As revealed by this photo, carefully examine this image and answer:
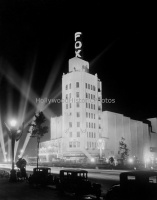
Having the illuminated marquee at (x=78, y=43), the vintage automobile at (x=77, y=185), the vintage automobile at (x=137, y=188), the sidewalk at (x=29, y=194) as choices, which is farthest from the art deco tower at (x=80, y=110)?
the vintage automobile at (x=137, y=188)

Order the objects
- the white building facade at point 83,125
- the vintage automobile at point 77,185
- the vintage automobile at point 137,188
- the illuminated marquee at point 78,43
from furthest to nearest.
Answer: the illuminated marquee at point 78,43 → the white building facade at point 83,125 → the vintage automobile at point 77,185 → the vintage automobile at point 137,188

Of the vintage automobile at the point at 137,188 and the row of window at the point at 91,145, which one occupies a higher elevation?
the row of window at the point at 91,145

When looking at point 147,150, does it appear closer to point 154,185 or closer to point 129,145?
point 129,145

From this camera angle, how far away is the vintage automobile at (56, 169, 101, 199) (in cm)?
1444

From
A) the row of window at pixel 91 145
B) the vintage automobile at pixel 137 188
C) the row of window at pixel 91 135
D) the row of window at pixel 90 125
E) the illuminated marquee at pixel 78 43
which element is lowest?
the vintage automobile at pixel 137 188

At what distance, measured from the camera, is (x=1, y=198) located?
13.9 metres

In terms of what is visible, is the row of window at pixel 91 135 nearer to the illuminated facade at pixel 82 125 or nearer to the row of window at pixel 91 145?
the illuminated facade at pixel 82 125

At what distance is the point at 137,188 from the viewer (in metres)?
10.7

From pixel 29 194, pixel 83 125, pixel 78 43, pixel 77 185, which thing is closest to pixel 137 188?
pixel 77 185

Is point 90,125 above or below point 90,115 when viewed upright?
below

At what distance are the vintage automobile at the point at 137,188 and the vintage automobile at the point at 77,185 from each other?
277cm

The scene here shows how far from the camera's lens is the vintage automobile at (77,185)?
14.4 meters

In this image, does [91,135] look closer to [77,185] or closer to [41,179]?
[41,179]

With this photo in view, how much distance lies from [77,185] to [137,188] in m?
5.16
